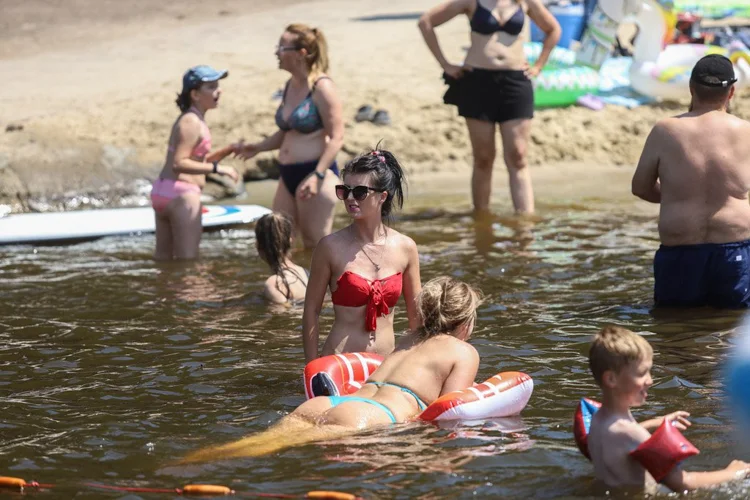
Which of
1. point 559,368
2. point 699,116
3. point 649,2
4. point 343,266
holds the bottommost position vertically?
point 559,368

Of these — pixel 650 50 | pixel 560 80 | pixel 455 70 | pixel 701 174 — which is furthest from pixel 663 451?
pixel 650 50

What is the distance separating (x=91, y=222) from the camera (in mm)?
10422

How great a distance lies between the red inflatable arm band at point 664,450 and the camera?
3.80 m

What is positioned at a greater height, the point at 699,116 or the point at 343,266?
the point at 699,116

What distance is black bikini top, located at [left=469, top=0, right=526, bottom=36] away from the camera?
9.33m

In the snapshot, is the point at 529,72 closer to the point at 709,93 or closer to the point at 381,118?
the point at 709,93

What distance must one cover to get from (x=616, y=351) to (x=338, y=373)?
5.00ft

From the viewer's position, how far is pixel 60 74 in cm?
1636

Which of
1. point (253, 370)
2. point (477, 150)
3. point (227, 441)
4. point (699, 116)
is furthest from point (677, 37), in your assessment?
point (227, 441)

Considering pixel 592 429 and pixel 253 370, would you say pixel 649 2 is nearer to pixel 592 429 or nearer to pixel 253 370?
pixel 253 370

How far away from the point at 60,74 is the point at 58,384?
11.4m

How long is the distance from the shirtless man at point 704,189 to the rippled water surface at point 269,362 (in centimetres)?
25

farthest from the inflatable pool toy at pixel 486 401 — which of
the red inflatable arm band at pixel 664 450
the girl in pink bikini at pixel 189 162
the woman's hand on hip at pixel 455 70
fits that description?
the woman's hand on hip at pixel 455 70

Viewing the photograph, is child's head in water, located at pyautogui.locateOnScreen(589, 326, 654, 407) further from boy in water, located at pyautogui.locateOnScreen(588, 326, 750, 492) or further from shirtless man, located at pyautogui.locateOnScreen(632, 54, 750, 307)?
shirtless man, located at pyautogui.locateOnScreen(632, 54, 750, 307)
